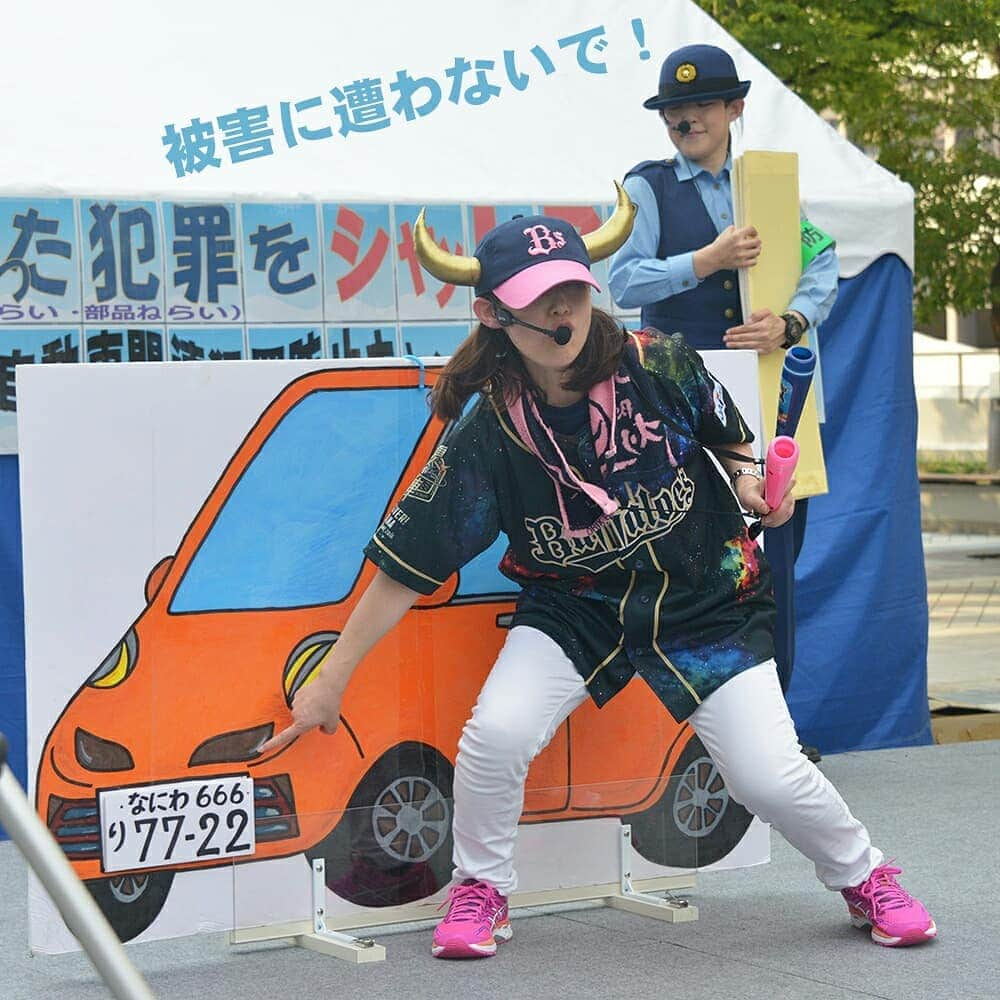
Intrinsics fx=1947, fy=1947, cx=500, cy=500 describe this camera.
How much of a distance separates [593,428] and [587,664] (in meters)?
0.50

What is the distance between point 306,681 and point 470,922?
1.94ft

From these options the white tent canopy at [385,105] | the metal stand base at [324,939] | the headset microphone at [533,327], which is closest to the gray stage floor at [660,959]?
the metal stand base at [324,939]

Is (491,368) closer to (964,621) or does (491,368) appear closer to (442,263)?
(442,263)

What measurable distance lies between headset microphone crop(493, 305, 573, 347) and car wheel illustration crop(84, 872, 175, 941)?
4.21ft

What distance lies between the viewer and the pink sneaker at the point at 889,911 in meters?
3.95

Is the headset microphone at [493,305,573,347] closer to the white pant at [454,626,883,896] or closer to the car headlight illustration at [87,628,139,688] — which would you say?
the white pant at [454,626,883,896]

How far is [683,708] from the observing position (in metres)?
3.98

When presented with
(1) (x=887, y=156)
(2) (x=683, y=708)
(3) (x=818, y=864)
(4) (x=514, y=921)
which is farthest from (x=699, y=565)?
(1) (x=887, y=156)

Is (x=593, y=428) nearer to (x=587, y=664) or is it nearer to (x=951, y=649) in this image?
(x=587, y=664)

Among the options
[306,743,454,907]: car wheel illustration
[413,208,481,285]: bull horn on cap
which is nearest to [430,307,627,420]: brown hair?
[413,208,481,285]: bull horn on cap

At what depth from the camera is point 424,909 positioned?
13.6 ft

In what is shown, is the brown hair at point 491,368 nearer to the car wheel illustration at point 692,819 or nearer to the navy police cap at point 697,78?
the car wheel illustration at point 692,819

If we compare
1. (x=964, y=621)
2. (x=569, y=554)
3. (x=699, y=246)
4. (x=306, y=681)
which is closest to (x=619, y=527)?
(x=569, y=554)

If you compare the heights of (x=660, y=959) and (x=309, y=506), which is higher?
(x=309, y=506)
